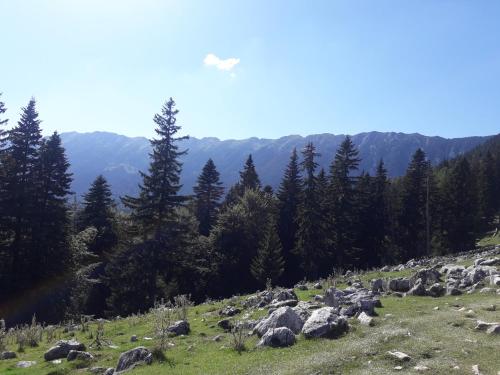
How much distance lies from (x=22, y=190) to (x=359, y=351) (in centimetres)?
3336

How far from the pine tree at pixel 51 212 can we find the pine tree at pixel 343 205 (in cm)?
3383

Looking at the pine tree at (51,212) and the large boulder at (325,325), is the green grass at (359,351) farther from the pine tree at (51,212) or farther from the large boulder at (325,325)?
the pine tree at (51,212)

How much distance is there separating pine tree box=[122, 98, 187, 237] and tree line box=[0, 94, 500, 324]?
105 millimetres

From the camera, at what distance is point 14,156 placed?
38344mm

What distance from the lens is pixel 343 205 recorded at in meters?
61.0

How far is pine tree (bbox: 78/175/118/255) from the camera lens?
59156 mm

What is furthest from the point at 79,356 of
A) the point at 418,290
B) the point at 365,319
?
the point at 418,290

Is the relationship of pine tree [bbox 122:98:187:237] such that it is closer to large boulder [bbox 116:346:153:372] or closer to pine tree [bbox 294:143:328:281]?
pine tree [bbox 294:143:328:281]

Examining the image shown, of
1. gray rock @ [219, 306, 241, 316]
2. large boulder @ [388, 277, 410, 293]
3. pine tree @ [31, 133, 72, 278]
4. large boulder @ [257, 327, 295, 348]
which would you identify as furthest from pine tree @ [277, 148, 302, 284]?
large boulder @ [257, 327, 295, 348]

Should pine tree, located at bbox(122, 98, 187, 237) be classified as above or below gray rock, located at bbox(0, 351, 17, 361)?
above

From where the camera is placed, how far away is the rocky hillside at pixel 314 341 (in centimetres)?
1272

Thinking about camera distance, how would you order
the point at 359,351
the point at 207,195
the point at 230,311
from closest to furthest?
1. the point at 359,351
2. the point at 230,311
3. the point at 207,195

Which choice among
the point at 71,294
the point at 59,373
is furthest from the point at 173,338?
the point at 71,294

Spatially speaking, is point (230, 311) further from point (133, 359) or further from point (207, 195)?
point (207, 195)
